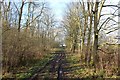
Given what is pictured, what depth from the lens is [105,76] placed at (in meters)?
14.6

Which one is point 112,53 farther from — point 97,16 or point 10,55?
point 10,55

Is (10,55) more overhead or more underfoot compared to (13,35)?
more underfoot

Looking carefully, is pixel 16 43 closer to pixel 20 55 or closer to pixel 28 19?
pixel 20 55

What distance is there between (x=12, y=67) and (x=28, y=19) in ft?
61.6

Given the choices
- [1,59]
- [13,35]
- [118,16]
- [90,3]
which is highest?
[90,3]

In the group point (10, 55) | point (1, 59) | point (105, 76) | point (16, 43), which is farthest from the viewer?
point (16, 43)

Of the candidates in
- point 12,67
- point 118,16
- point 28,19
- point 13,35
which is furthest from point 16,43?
point 28,19

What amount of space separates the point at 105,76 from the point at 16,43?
923 centimetres

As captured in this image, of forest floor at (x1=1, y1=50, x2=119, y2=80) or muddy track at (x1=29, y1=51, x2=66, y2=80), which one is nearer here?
forest floor at (x1=1, y1=50, x2=119, y2=80)

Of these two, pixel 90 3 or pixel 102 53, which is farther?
pixel 90 3

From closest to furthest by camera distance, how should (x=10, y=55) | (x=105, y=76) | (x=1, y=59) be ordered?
(x=105, y=76) < (x=1, y=59) < (x=10, y=55)

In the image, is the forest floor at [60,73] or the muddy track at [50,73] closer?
the forest floor at [60,73]

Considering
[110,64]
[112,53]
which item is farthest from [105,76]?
[112,53]

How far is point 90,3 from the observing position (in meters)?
24.3
